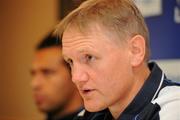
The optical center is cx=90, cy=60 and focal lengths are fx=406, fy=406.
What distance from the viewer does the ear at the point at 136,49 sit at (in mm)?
1180

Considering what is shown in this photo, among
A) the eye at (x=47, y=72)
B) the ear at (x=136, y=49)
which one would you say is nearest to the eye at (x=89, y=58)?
the ear at (x=136, y=49)

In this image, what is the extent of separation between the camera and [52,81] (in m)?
2.73

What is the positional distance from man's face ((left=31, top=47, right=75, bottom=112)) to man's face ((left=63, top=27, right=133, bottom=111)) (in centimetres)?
151

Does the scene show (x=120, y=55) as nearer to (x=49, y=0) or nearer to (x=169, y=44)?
(x=169, y=44)

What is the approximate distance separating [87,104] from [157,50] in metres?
0.96

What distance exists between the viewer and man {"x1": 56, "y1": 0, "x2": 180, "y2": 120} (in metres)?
1.15

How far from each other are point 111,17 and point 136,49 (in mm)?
125

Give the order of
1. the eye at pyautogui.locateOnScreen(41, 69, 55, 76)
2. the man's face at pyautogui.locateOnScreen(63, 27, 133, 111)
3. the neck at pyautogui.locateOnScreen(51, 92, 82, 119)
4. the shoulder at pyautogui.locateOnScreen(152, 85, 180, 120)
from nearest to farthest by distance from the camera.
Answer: the shoulder at pyautogui.locateOnScreen(152, 85, 180, 120) < the man's face at pyautogui.locateOnScreen(63, 27, 133, 111) < the neck at pyautogui.locateOnScreen(51, 92, 82, 119) < the eye at pyautogui.locateOnScreen(41, 69, 55, 76)

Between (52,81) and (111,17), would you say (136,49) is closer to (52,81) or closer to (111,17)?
(111,17)

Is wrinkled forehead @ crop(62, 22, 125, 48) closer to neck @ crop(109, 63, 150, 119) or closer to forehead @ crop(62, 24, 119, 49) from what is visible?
forehead @ crop(62, 24, 119, 49)

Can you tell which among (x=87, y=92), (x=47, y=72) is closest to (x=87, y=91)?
(x=87, y=92)

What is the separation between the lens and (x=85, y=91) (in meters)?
1.18

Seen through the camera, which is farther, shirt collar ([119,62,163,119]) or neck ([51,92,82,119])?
neck ([51,92,82,119])

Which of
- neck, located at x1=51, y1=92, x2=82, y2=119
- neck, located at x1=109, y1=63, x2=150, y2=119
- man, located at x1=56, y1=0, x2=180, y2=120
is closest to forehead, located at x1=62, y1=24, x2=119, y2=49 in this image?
man, located at x1=56, y1=0, x2=180, y2=120
